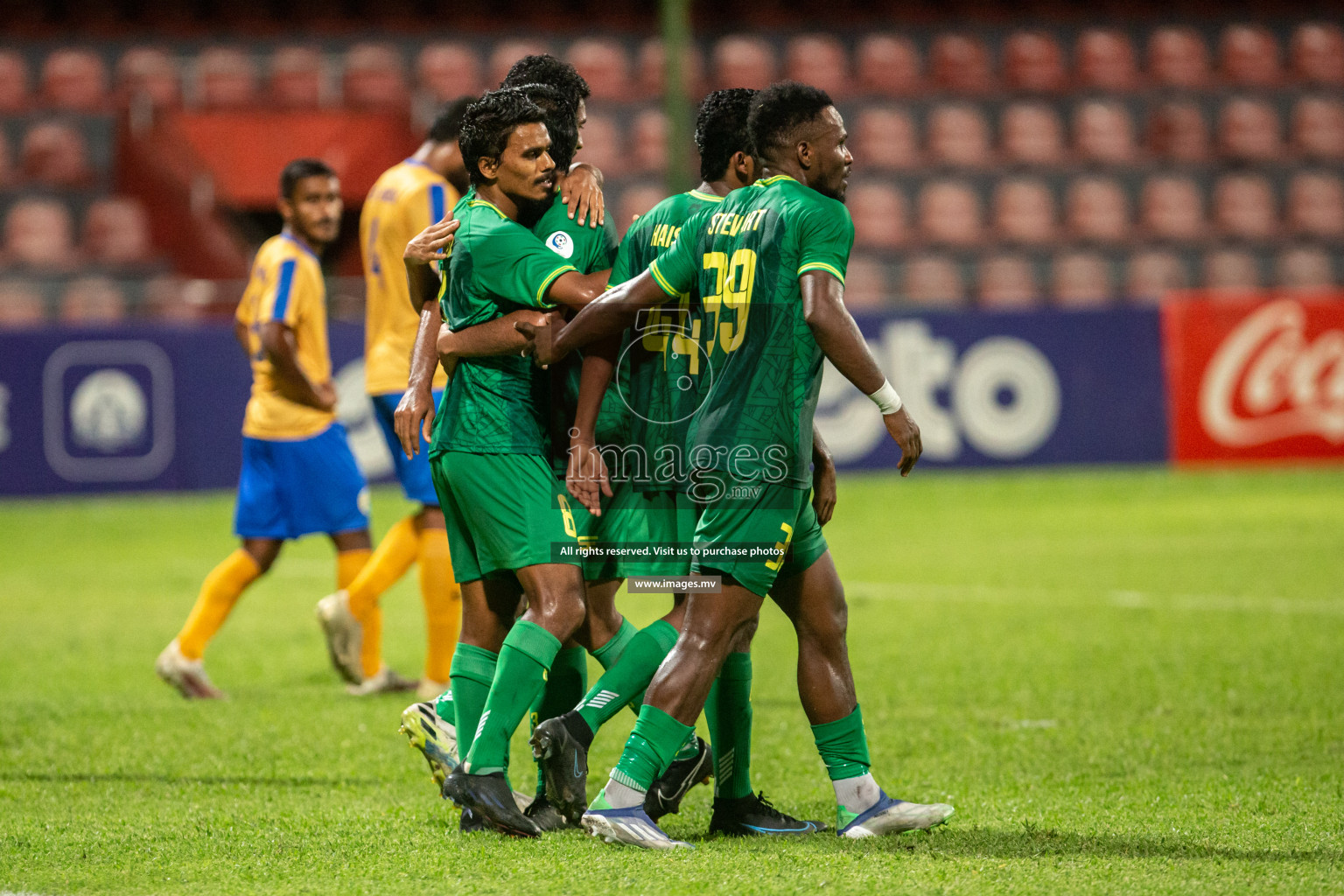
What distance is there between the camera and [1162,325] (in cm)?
1574

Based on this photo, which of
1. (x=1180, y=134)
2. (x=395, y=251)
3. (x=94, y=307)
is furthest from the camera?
(x=1180, y=134)

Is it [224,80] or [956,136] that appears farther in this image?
[956,136]

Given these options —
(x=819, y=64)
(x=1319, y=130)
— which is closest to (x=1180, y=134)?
(x=1319, y=130)

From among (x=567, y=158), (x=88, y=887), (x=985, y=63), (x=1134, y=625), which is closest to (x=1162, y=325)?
(x=985, y=63)

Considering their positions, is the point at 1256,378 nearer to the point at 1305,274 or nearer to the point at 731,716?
the point at 1305,274

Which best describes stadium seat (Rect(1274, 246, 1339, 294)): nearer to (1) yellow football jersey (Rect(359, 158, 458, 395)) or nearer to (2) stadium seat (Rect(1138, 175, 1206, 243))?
(2) stadium seat (Rect(1138, 175, 1206, 243))

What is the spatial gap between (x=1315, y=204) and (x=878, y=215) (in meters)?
5.47

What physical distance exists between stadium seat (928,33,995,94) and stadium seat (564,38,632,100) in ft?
13.4

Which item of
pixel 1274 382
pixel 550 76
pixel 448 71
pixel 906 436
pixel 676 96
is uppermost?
pixel 448 71

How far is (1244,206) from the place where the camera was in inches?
777

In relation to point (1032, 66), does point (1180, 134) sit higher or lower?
lower

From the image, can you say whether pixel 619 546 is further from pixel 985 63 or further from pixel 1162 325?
pixel 985 63

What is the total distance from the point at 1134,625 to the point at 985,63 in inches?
573

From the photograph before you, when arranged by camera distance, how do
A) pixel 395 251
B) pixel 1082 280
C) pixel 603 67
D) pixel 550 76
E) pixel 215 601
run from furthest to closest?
1. pixel 603 67
2. pixel 1082 280
3. pixel 215 601
4. pixel 395 251
5. pixel 550 76
